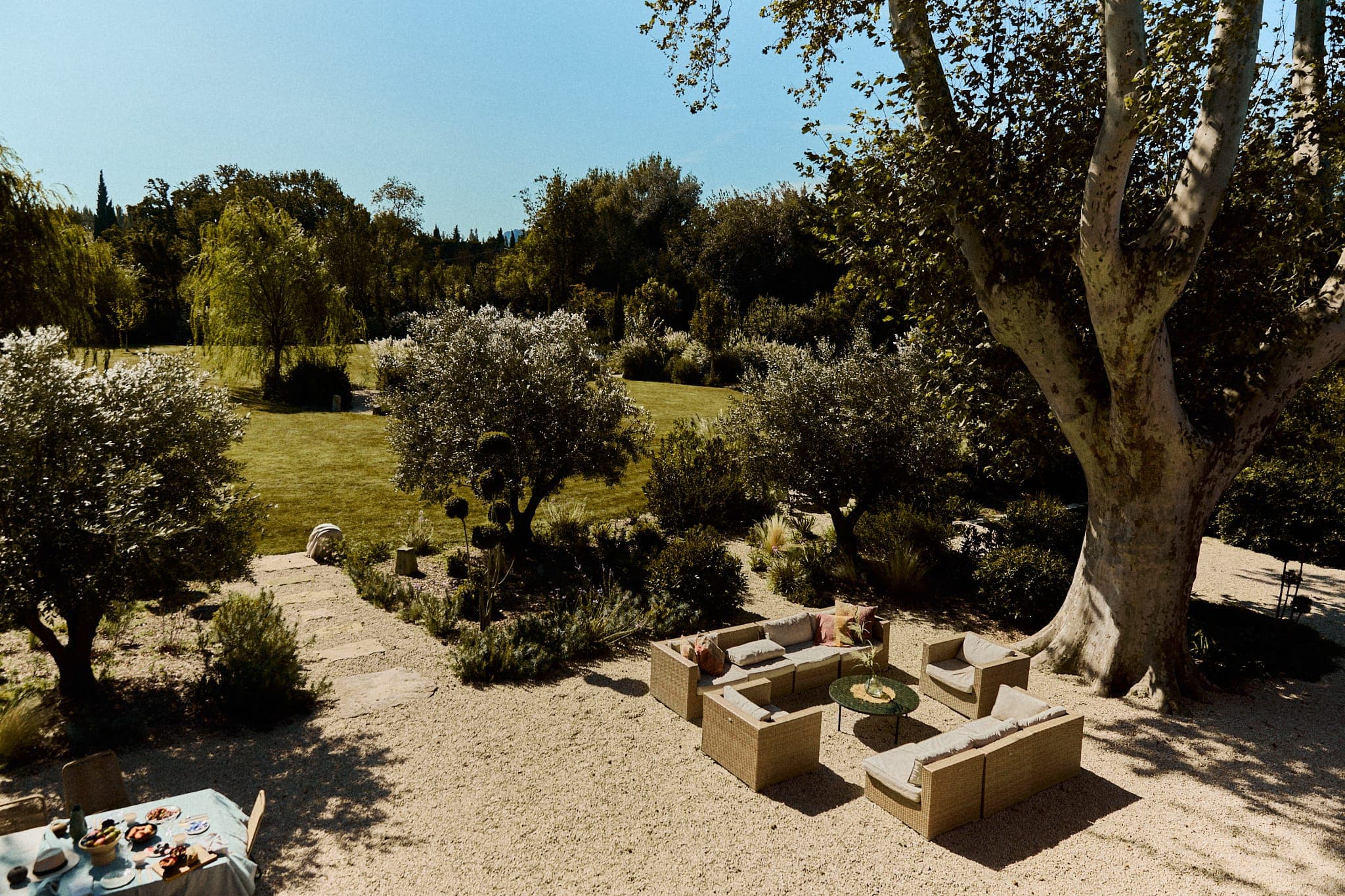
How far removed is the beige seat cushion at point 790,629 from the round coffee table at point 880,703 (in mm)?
1361

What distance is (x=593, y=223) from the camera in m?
48.7

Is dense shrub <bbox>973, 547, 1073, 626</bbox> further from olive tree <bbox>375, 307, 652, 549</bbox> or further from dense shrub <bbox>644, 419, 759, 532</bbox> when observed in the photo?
olive tree <bbox>375, 307, 652, 549</bbox>

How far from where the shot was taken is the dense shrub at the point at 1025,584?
11555 mm

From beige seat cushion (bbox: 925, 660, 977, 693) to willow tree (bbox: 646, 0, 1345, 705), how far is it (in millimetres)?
1707

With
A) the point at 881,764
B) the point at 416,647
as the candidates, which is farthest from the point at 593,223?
the point at 881,764

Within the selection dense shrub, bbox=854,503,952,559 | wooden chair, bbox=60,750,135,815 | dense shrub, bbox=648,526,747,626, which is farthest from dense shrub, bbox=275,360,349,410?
wooden chair, bbox=60,750,135,815

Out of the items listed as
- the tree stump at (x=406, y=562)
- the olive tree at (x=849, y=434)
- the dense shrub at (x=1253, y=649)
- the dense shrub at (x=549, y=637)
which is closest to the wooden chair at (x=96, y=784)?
the dense shrub at (x=549, y=637)

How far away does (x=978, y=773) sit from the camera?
22.4 feet

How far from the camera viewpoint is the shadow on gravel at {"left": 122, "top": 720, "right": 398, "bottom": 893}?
240 inches

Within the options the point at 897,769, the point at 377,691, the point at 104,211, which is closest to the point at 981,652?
the point at 897,769

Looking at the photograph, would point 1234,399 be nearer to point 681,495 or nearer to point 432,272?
point 681,495

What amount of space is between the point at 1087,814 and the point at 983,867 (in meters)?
1.54

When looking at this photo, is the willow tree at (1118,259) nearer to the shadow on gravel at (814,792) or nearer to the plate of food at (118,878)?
the shadow on gravel at (814,792)

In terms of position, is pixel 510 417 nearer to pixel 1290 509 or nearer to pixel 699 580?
pixel 699 580
